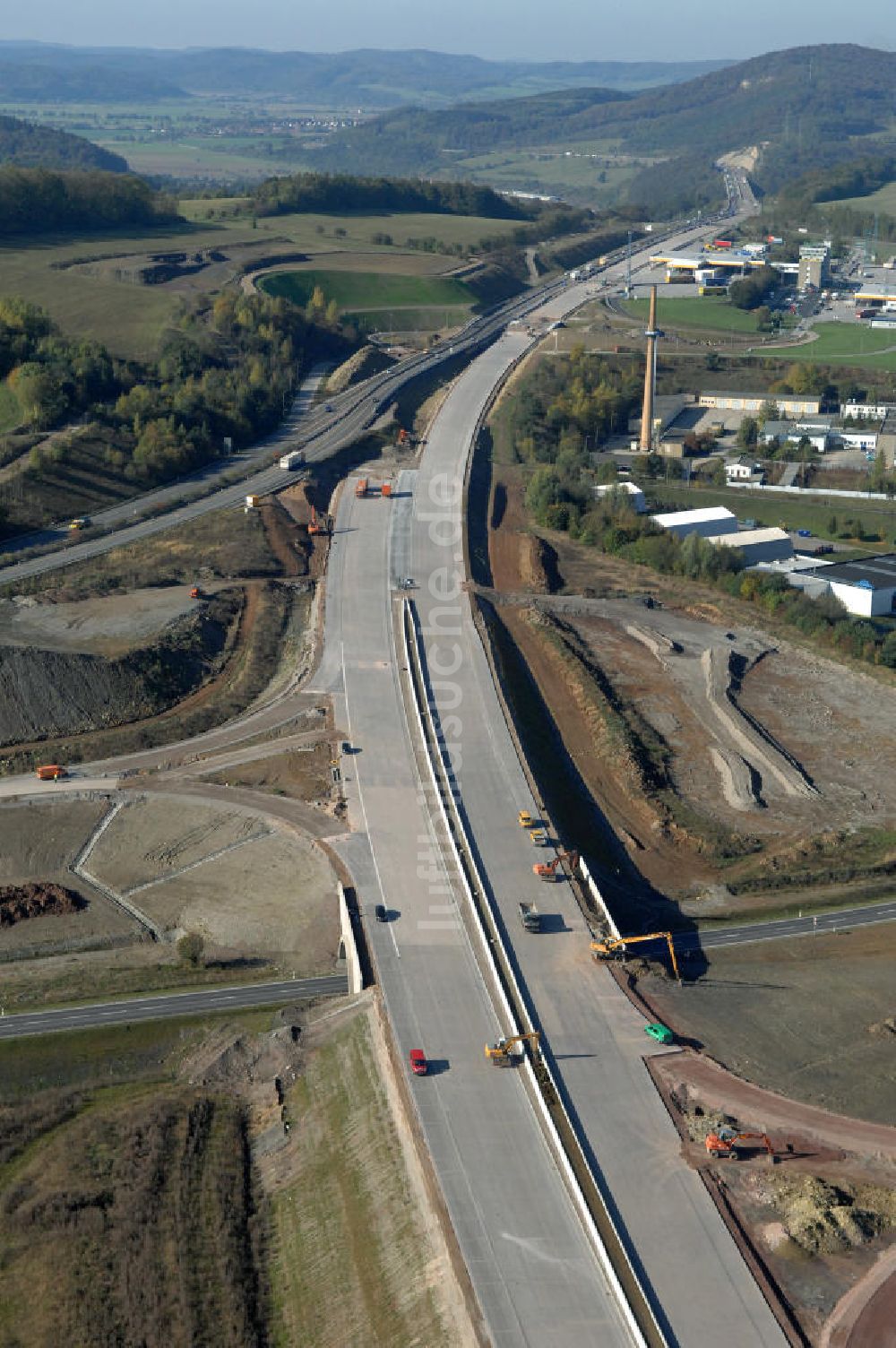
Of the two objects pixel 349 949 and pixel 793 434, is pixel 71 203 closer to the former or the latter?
pixel 793 434

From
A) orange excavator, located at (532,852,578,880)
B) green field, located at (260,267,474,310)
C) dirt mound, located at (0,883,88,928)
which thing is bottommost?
dirt mound, located at (0,883,88,928)

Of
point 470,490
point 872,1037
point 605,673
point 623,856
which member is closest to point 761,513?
point 470,490

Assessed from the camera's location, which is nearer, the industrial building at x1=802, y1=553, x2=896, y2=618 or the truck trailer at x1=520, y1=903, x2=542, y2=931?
the truck trailer at x1=520, y1=903, x2=542, y2=931

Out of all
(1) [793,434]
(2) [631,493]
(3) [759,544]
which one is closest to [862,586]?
(3) [759,544]

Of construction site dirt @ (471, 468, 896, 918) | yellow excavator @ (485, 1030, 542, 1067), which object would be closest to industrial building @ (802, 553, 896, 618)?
construction site dirt @ (471, 468, 896, 918)

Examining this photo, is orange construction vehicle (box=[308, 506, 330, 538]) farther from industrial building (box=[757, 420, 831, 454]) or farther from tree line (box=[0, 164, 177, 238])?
tree line (box=[0, 164, 177, 238])

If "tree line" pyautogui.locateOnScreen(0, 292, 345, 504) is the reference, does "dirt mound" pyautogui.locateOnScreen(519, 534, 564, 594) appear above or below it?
below
